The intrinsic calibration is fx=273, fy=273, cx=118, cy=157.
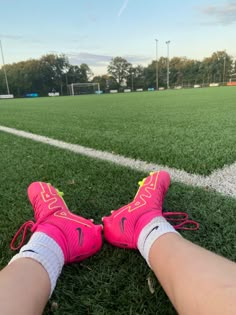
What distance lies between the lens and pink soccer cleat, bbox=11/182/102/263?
103 centimetres

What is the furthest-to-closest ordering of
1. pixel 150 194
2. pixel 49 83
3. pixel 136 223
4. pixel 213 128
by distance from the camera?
1. pixel 49 83
2. pixel 213 128
3. pixel 150 194
4. pixel 136 223

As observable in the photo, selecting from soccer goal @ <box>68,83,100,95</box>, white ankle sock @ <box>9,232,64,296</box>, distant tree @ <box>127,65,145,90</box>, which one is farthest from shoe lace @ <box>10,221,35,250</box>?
distant tree @ <box>127,65,145,90</box>

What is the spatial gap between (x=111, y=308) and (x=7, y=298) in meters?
0.33

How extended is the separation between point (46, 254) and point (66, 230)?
0.17 m

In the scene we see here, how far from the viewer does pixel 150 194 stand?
1298 millimetres

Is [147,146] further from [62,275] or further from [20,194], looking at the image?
[62,275]

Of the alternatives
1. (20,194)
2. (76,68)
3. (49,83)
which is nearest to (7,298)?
(20,194)

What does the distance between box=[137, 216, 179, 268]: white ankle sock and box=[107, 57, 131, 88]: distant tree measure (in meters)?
64.4

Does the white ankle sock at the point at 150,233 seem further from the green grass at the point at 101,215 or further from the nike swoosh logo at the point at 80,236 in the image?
the nike swoosh logo at the point at 80,236

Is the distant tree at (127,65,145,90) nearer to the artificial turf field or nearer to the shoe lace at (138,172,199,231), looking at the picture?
the artificial turf field

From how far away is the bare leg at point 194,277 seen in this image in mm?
643

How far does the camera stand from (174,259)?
0.84 metres

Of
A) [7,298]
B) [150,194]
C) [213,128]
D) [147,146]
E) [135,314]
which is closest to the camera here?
[7,298]

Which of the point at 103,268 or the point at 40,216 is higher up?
the point at 40,216
